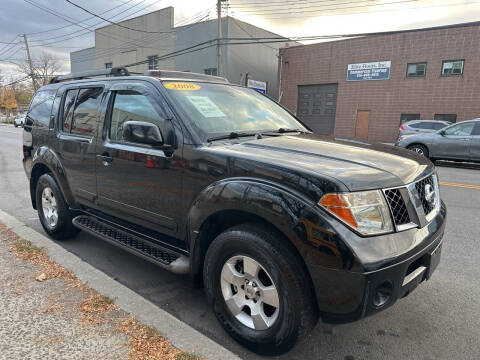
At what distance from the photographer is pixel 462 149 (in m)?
11.2

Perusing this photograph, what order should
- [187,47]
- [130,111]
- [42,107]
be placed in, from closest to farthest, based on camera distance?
[130,111] → [42,107] → [187,47]

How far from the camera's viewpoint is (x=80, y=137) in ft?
12.3

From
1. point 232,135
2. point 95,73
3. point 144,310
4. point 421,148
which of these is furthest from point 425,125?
point 144,310

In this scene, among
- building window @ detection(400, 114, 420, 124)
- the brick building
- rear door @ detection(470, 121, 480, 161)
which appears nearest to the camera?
rear door @ detection(470, 121, 480, 161)

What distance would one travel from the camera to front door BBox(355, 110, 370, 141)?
24.9 meters

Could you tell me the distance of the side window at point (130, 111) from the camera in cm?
301

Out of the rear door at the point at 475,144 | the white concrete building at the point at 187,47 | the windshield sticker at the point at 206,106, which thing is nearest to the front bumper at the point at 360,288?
the windshield sticker at the point at 206,106

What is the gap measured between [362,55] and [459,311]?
24270 millimetres

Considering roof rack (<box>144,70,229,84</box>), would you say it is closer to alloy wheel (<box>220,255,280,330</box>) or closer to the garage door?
alloy wheel (<box>220,255,280,330</box>)

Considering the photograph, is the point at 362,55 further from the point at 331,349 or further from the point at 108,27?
the point at 108,27

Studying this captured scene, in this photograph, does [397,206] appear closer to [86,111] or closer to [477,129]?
[86,111]

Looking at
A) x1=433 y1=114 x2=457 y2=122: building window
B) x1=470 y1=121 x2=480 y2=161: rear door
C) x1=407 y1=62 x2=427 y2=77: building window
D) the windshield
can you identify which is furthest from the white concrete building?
the windshield

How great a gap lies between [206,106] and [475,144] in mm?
11036

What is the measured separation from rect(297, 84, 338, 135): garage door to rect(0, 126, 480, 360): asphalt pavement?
2298 centimetres
